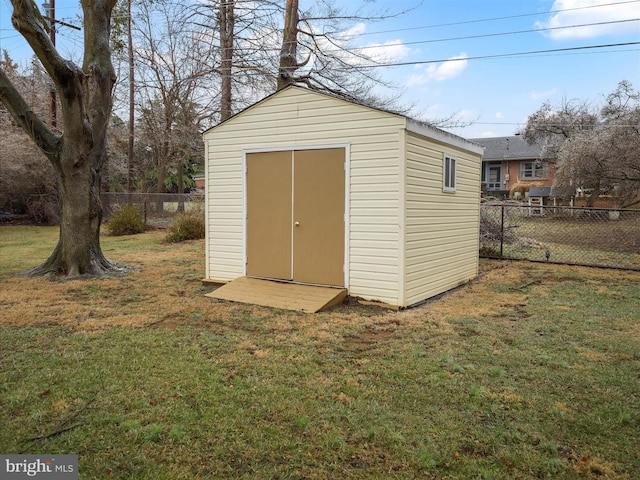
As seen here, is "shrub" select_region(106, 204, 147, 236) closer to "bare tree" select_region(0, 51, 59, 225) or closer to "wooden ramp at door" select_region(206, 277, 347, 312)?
"bare tree" select_region(0, 51, 59, 225)

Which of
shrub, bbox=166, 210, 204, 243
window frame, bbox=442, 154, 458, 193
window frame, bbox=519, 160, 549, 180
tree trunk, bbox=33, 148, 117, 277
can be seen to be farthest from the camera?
window frame, bbox=519, 160, 549, 180

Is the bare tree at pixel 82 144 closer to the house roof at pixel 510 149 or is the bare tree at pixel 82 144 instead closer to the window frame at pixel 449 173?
the window frame at pixel 449 173

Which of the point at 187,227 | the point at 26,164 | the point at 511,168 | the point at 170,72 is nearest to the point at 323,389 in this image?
the point at 187,227

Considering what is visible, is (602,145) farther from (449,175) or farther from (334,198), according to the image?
(334,198)

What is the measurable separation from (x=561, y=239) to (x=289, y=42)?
10.1 m

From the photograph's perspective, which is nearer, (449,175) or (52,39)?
(449,175)

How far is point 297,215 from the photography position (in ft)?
21.4

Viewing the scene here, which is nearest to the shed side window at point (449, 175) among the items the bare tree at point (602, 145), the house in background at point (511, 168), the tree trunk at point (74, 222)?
the tree trunk at point (74, 222)

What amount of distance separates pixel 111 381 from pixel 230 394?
3.14 feet

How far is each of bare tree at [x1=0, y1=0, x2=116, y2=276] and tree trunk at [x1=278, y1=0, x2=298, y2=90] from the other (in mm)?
5898

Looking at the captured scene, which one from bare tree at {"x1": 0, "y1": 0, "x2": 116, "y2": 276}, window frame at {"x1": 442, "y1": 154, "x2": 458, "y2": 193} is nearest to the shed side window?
window frame at {"x1": 442, "y1": 154, "x2": 458, "y2": 193}

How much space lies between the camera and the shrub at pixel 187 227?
A: 13.6 m

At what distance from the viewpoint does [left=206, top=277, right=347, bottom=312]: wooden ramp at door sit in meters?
5.80

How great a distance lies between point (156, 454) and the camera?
93.8 inches
